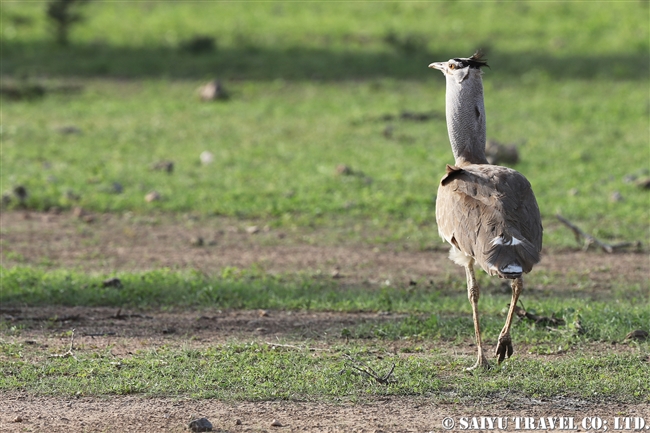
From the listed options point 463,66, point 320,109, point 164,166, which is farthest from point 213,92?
point 463,66

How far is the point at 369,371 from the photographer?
4770 millimetres

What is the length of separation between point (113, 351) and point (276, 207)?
3701 mm

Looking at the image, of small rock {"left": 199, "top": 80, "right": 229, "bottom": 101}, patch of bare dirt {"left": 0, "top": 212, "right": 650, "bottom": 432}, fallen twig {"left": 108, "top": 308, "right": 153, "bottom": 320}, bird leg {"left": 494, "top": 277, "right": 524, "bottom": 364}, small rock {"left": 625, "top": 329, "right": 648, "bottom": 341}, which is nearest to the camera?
patch of bare dirt {"left": 0, "top": 212, "right": 650, "bottom": 432}

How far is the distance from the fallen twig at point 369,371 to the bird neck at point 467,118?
1367 millimetres

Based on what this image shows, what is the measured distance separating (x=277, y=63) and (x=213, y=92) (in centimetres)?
216

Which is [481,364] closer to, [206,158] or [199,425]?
[199,425]

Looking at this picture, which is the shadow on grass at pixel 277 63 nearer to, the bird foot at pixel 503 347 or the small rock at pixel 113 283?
the small rock at pixel 113 283

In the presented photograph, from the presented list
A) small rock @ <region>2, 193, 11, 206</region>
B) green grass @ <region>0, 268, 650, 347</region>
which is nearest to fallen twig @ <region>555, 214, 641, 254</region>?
green grass @ <region>0, 268, 650, 347</region>

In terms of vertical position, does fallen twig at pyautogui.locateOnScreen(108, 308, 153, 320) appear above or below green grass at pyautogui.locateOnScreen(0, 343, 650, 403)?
below

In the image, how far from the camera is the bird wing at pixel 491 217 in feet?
14.8

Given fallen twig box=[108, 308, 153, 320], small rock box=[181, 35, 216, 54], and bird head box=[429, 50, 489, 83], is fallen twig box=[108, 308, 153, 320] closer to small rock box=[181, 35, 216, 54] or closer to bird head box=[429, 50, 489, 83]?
bird head box=[429, 50, 489, 83]

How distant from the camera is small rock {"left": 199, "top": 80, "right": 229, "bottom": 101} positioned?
1397 centimetres

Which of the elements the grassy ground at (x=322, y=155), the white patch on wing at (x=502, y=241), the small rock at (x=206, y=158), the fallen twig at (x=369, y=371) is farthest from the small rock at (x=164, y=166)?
the white patch on wing at (x=502, y=241)

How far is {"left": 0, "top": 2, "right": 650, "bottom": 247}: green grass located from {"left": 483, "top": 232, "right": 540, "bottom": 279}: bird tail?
335cm
